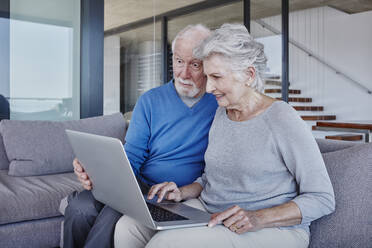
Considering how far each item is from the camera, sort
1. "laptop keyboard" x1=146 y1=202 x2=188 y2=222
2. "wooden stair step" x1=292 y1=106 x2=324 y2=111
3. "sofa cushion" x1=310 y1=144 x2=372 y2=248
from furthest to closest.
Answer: "wooden stair step" x1=292 y1=106 x2=324 y2=111, "sofa cushion" x1=310 y1=144 x2=372 y2=248, "laptop keyboard" x1=146 y1=202 x2=188 y2=222

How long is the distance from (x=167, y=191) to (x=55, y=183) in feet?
3.82

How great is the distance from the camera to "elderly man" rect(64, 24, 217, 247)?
162cm

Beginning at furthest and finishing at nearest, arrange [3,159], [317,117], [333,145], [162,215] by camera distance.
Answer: [317,117] < [3,159] < [333,145] < [162,215]

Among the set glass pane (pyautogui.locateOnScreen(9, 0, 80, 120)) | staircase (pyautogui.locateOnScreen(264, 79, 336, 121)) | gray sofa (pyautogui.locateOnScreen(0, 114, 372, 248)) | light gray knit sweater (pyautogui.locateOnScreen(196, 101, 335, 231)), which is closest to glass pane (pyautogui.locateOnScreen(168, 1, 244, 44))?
staircase (pyautogui.locateOnScreen(264, 79, 336, 121))

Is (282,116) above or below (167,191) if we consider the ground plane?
above

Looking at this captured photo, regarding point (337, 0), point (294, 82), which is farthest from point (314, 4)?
point (294, 82)

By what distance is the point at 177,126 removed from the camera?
1.63m

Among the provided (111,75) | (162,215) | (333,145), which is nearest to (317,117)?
(111,75)

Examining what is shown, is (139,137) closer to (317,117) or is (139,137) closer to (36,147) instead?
(36,147)

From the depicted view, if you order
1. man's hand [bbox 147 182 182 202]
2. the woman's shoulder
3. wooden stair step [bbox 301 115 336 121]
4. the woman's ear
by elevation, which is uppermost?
the woman's ear

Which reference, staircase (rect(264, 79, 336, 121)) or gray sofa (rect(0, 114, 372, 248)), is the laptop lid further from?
staircase (rect(264, 79, 336, 121))

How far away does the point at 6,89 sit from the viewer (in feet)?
10.5

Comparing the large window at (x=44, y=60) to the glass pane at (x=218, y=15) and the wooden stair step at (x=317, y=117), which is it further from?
the wooden stair step at (x=317, y=117)

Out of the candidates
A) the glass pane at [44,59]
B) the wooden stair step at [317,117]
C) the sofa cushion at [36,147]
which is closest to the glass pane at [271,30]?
the wooden stair step at [317,117]
